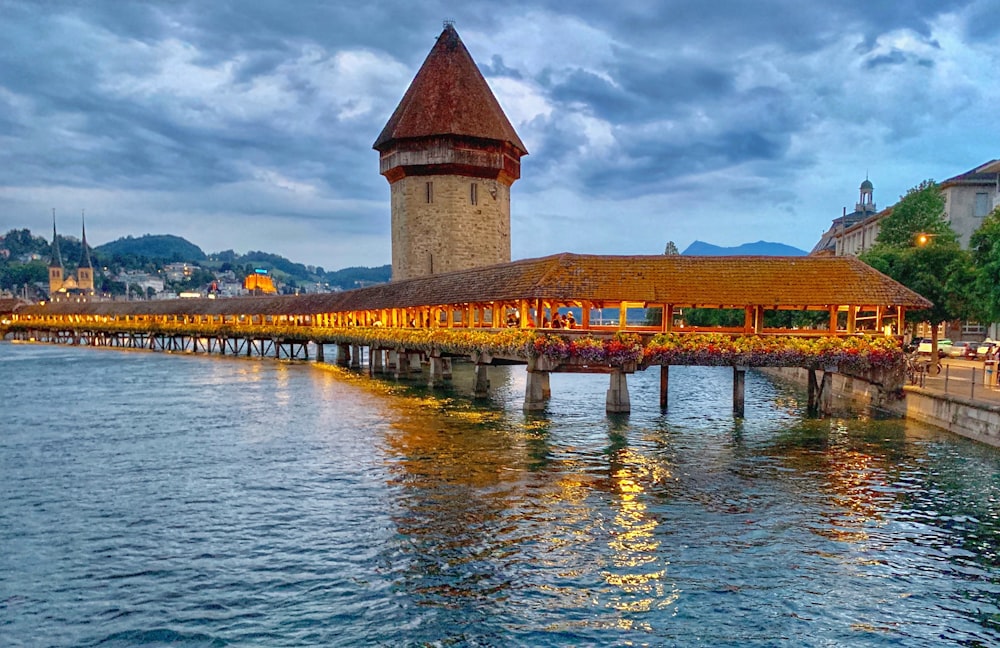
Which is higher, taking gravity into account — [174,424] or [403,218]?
[403,218]

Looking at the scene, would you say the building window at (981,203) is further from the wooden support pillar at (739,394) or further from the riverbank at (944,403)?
the wooden support pillar at (739,394)

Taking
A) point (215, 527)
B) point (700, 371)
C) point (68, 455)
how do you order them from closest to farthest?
1. point (215, 527)
2. point (68, 455)
3. point (700, 371)

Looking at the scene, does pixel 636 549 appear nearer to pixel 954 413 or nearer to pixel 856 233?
pixel 954 413

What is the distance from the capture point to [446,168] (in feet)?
187

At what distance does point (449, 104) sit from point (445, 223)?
30.4ft

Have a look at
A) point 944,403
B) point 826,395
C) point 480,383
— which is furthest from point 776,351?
point 480,383

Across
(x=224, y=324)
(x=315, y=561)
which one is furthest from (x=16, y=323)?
(x=315, y=561)

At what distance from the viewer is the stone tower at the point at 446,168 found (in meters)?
56.6

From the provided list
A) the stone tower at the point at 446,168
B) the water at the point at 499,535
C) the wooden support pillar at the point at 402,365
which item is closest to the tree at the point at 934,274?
the water at the point at 499,535

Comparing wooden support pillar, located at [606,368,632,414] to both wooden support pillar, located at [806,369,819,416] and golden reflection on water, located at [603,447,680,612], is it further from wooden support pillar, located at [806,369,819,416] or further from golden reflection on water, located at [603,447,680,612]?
golden reflection on water, located at [603,447,680,612]

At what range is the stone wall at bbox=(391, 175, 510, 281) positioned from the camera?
57.4 m

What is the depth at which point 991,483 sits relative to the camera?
679 inches

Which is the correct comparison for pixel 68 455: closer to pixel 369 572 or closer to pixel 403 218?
pixel 369 572

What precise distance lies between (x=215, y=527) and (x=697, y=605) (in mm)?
9132
